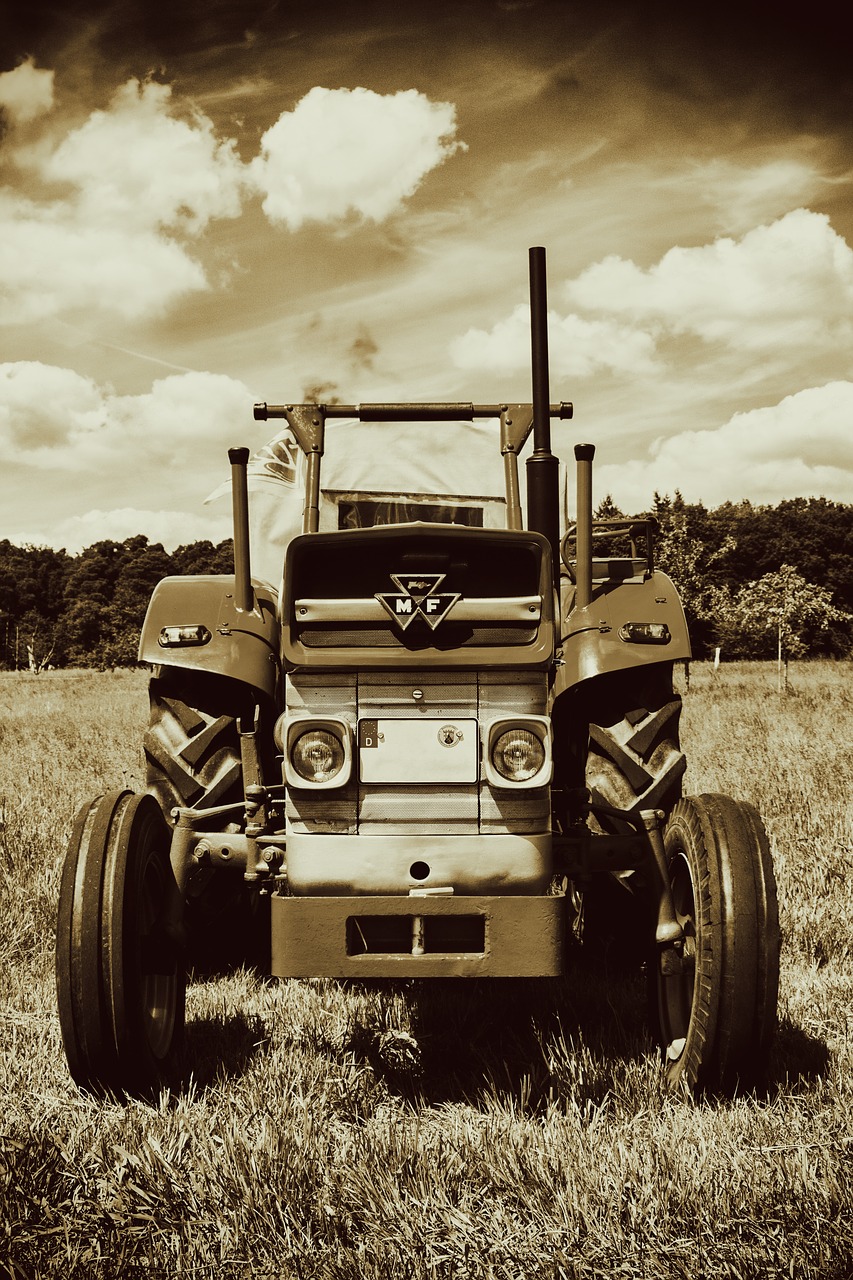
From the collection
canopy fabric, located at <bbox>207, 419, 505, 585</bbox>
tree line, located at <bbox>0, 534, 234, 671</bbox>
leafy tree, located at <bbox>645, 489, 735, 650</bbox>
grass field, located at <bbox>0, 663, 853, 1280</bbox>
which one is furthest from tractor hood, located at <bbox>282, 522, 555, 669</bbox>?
tree line, located at <bbox>0, 534, 234, 671</bbox>

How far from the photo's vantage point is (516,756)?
3021 millimetres

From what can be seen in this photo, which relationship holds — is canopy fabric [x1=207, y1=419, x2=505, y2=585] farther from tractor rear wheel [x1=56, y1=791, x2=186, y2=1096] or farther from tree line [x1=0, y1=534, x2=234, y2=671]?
tree line [x1=0, y1=534, x2=234, y2=671]

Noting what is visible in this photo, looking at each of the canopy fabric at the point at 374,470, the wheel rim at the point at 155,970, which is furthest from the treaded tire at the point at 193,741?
the canopy fabric at the point at 374,470

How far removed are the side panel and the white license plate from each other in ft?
1.84

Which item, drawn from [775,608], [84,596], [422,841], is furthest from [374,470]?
[84,596]

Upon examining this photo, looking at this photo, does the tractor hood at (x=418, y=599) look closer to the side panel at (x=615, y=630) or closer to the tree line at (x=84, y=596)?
the side panel at (x=615, y=630)

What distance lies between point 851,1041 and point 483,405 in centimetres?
250

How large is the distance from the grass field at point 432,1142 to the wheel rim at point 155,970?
0.55 ft

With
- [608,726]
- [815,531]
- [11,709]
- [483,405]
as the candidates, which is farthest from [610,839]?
[815,531]

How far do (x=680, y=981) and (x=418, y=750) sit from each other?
117 centimetres

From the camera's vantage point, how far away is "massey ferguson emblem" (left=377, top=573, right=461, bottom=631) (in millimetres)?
2994

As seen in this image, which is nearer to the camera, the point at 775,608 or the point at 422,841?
the point at 422,841

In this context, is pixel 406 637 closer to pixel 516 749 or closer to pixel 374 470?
pixel 516 749

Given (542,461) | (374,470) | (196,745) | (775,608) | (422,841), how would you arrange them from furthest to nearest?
1. (775,608)
2. (374,470)
3. (542,461)
4. (196,745)
5. (422,841)
